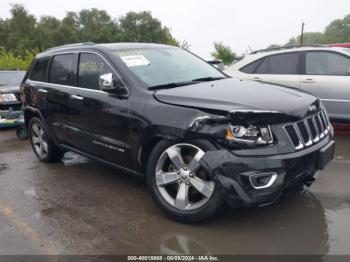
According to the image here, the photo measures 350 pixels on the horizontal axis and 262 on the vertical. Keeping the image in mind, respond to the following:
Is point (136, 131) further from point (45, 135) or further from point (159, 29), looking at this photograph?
point (159, 29)

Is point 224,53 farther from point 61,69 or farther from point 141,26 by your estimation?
point 141,26

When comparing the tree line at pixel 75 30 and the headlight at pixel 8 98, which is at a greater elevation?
the tree line at pixel 75 30

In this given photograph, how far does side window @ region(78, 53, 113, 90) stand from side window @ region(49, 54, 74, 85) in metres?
0.29

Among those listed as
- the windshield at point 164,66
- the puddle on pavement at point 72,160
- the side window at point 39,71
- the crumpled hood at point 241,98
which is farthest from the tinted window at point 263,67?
the side window at point 39,71

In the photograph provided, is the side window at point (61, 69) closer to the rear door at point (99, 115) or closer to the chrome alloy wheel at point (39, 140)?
the rear door at point (99, 115)

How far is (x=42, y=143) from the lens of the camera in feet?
18.8

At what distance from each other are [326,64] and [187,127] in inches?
165

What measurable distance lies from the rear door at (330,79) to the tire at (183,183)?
379 cm

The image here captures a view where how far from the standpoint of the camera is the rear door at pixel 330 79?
6.12 m

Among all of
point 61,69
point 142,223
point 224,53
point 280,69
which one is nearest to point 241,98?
point 142,223

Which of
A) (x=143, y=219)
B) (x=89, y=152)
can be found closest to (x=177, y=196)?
(x=143, y=219)

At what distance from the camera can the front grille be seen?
3121mm

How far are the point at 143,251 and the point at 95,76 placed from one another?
7.06 ft

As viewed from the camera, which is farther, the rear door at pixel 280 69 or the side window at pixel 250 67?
the side window at pixel 250 67
